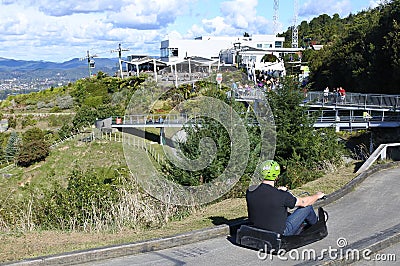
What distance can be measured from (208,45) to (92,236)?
9679 cm

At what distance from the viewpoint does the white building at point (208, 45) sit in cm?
9894

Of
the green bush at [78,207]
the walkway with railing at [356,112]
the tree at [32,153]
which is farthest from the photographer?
the tree at [32,153]

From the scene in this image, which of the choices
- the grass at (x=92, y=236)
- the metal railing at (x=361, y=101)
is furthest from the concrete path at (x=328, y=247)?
the metal railing at (x=361, y=101)

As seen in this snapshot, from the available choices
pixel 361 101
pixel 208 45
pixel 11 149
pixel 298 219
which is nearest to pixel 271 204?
pixel 298 219

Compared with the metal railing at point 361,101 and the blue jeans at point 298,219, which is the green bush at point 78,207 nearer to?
the blue jeans at point 298,219

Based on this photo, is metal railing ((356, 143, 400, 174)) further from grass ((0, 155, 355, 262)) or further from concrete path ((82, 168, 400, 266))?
grass ((0, 155, 355, 262))

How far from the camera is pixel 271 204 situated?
7316 mm

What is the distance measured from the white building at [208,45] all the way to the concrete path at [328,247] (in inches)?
3468

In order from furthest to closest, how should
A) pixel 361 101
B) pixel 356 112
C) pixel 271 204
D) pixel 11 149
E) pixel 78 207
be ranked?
pixel 11 149 → pixel 356 112 → pixel 361 101 → pixel 78 207 → pixel 271 204

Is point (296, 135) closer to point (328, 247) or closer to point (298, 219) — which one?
point (328, 247)

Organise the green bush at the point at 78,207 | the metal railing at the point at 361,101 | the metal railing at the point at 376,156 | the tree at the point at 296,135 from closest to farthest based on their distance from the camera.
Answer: the green bush at the point at 78,207 → the metal railing at the point at 376,156 → the tree at the point at 296,135 → the metal railing at the point at 361,101

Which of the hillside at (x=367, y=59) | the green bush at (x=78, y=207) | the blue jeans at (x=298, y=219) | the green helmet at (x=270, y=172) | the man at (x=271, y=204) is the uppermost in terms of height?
the hillside at (x=367, y=59)

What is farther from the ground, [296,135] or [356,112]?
[296,135]

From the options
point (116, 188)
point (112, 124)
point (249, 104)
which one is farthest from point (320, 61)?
point (116, 188)
